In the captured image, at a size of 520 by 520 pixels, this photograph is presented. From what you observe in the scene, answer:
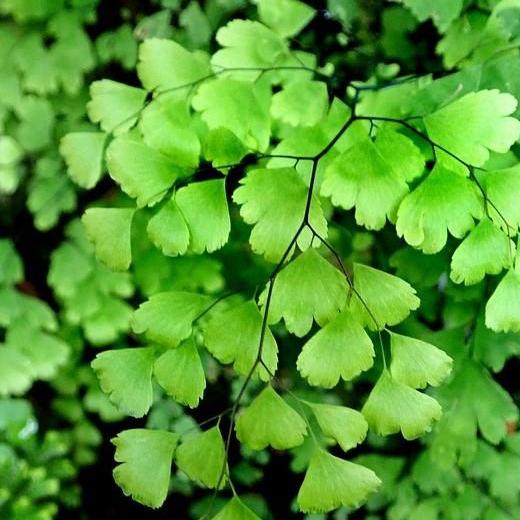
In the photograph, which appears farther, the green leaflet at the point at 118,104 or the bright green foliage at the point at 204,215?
the green leaflet at the point at 118,104

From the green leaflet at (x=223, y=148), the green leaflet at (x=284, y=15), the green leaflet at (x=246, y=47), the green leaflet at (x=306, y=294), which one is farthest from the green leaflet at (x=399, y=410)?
the green leaflet at (x=284, y=15)

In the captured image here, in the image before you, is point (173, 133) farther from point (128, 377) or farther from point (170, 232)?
point (128, 377)

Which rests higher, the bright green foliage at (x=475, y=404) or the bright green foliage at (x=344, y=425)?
the bright green foliage at (x=344, y=425)

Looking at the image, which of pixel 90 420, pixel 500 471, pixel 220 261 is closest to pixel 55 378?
pixel 90 420

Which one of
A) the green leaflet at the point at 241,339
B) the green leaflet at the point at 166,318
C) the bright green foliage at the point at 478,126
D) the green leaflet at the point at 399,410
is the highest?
the bright green foliage at the point at 478,126

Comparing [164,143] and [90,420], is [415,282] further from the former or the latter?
[90,420]

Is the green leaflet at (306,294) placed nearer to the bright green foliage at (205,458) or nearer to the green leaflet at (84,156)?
the bright green foliage at (205,458)
